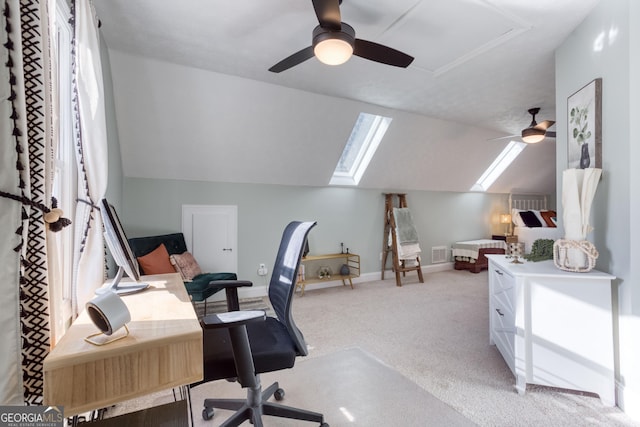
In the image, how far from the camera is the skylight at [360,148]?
4.63 metres

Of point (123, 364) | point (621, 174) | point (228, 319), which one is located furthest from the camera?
point (621, 174)

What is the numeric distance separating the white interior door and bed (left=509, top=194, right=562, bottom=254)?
13.8 feet

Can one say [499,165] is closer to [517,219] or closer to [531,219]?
[517,219]

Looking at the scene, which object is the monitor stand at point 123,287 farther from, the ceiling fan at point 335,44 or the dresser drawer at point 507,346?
the dresser drawer at point 507,346

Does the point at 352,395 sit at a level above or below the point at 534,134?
below

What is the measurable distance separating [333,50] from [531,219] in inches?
254

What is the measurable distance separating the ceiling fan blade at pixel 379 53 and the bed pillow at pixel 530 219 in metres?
5.76

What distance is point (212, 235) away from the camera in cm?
418

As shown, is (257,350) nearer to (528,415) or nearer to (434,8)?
(528,415)

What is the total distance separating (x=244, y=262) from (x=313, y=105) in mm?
2306

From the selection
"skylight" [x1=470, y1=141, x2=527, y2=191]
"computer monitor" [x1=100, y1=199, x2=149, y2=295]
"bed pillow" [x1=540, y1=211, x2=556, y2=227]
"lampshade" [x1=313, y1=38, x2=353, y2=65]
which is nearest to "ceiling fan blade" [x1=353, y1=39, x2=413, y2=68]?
"lampshade" [x1=313, y1=38, x2=353, y2=65]

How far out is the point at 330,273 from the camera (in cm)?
505

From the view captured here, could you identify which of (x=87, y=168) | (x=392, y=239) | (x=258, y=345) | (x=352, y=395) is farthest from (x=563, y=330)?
(x=392, y=239)

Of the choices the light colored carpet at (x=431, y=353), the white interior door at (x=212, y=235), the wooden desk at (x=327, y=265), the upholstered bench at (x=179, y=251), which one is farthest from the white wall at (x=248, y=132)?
the light colored carpet at (x=431, y=353)
